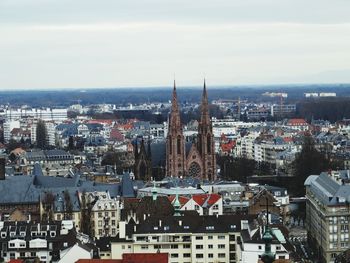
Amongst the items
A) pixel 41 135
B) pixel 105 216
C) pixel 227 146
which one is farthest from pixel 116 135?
pixel 105 216

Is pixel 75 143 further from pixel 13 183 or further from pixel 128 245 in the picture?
pixel 128 245

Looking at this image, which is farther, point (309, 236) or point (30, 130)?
point (30, 130)

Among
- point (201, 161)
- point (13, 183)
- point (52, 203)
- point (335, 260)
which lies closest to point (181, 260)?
point (335, 260)

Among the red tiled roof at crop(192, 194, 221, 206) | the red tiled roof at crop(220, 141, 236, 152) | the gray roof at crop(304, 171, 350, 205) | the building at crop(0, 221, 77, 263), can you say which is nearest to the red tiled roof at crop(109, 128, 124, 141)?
the red tiled roof at crop(220, 141, 236, 152)

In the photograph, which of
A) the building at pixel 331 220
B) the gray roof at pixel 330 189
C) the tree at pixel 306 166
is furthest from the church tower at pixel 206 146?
the building at pixel 331 220

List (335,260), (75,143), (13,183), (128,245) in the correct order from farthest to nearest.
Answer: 1. (75,143)
2. (13,183)
3. (335,260)
4. (128,245)

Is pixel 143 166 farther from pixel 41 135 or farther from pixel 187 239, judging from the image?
pixel 41 135
